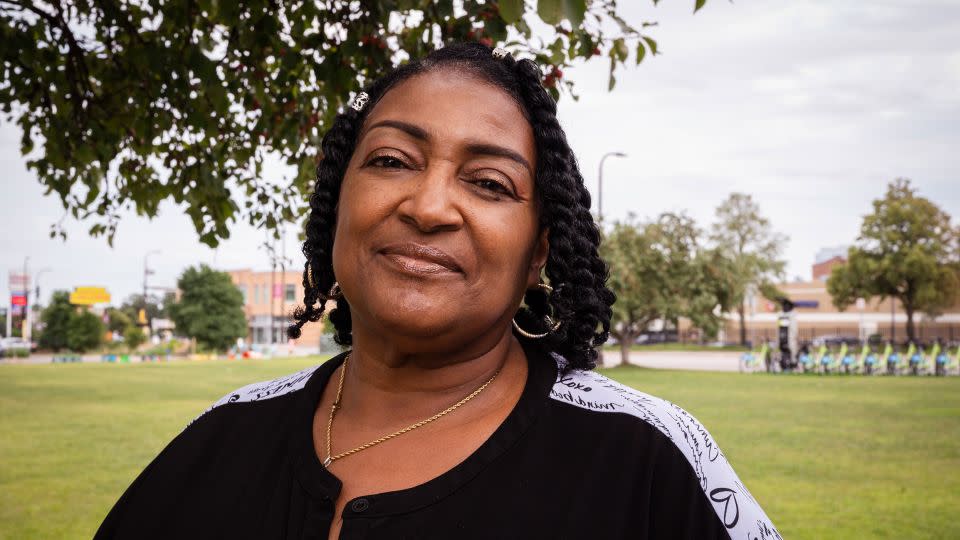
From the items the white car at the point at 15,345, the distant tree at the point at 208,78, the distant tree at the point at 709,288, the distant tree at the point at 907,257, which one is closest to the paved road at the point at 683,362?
the distant tree at the point at 709,288

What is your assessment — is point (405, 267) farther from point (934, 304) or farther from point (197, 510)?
point (934, 304)

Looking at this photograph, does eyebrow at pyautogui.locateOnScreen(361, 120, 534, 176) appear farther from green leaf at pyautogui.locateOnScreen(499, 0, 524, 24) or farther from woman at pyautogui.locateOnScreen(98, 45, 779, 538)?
green leaf at pyautogui.locateOnScreen(499, 0, 524, 24)

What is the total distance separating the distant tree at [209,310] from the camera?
63812mm

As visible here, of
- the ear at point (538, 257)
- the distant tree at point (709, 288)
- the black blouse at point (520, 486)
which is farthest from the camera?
the distant tree at point (709, 288)

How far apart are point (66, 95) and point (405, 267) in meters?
6.23

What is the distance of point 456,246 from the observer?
1764mm

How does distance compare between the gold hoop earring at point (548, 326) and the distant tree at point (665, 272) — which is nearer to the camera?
the gold hoop earring at point (548, 326)

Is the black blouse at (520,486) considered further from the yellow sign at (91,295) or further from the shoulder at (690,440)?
the yellow sign at (91,295)

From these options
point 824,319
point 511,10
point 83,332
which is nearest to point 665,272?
point 511,10

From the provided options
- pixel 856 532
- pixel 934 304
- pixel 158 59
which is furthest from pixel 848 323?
pixel 158 59

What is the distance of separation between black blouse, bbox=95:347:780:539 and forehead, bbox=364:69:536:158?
0.53 m

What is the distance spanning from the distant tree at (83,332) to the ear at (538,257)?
5794 cm

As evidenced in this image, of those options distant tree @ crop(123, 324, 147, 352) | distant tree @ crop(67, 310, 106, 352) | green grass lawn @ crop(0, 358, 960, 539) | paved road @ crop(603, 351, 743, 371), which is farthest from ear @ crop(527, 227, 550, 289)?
distant tree @ crop(123, 324, 147, 352)

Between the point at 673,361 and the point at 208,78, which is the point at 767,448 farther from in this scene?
the point at 673,361
